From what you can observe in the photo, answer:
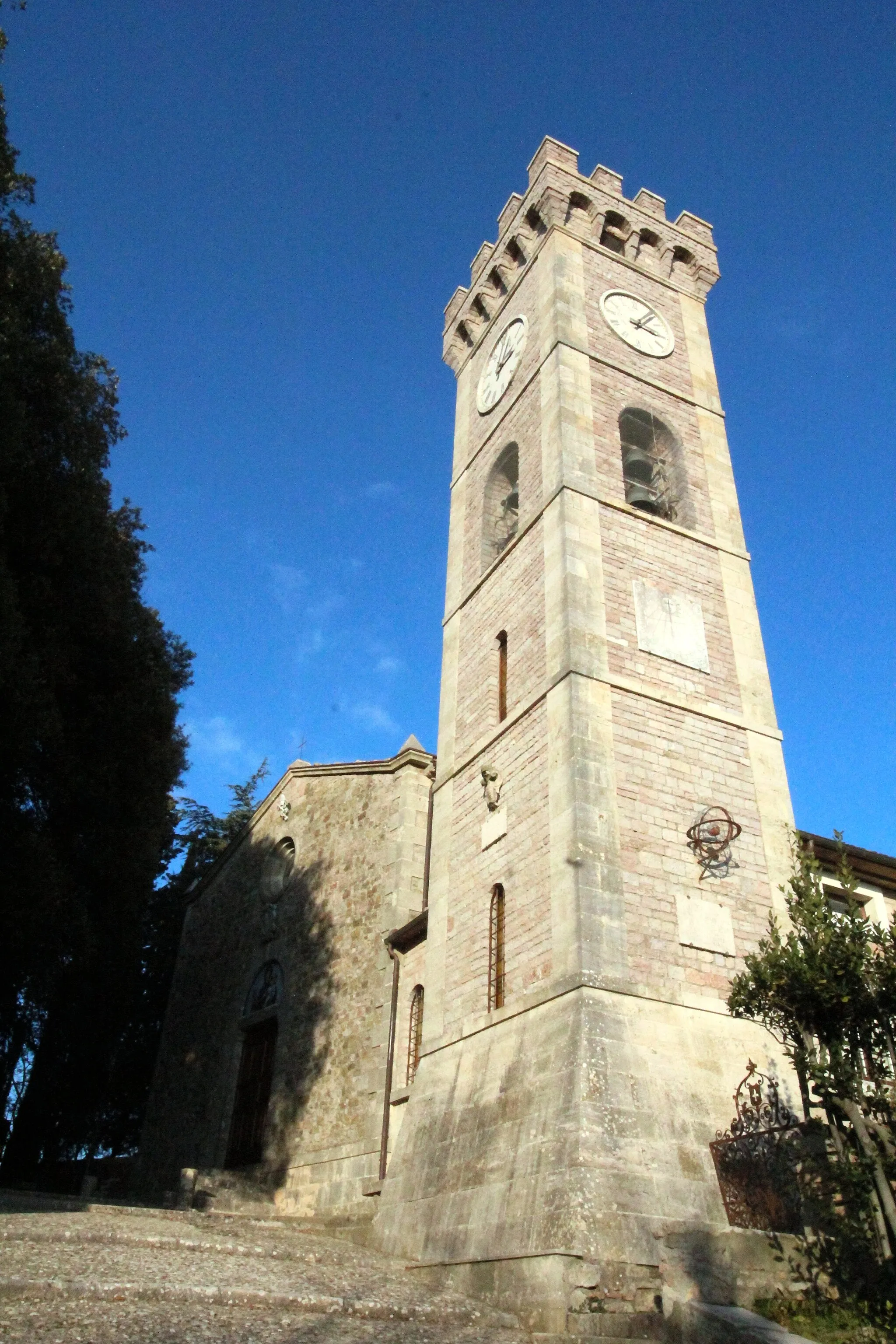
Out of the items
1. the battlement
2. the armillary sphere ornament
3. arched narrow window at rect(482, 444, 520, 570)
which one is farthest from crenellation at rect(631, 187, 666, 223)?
the armillary sphere ornament

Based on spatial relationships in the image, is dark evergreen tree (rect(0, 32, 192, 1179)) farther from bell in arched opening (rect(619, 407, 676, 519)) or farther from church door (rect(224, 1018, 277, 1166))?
bell in arched opening (rect(619, 407, 676, 519))

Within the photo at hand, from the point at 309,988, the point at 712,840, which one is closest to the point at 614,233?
the point at 712,840

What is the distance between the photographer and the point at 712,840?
1134cm

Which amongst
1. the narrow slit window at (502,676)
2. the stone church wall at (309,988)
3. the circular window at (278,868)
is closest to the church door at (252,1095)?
the stone church wall at (309,988)

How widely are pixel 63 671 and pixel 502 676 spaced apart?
595 centimetres

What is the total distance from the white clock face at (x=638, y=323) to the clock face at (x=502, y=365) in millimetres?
1486

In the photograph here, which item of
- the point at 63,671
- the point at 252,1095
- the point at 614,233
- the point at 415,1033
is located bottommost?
the point at 252,1095

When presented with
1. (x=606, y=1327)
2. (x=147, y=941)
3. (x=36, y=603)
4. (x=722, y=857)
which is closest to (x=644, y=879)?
(x=722, y=857)

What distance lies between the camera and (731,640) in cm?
1370

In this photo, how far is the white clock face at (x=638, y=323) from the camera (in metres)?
16.9

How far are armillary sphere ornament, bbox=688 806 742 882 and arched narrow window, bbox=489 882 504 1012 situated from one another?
2331mm

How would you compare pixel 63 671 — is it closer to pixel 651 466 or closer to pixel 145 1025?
pixel 651 466

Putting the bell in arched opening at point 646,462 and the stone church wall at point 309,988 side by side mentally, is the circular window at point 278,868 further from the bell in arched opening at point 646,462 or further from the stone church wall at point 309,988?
the bell in arched opening at point 646,462

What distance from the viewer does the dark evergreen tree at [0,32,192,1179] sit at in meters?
12.4
